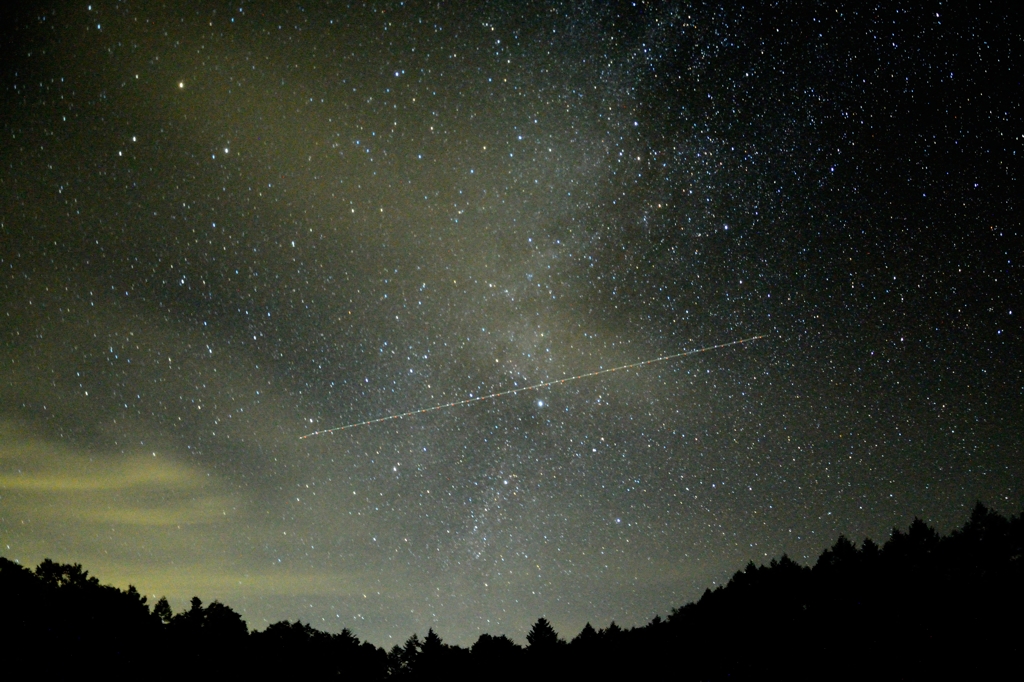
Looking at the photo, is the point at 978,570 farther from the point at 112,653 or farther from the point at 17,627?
the point at 17,627

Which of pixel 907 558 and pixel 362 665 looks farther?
pixel 362 665

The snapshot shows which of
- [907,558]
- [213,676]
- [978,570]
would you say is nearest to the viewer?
[978,570]

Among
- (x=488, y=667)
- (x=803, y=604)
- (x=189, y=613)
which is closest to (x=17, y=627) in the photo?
(x=189, y=613)

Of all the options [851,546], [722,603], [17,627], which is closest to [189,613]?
[17,627]

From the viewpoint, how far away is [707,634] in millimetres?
29203

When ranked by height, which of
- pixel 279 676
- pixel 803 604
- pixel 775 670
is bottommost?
pixel 279 676

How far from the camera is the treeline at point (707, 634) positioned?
21.4 metres

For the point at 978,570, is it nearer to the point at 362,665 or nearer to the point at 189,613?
the point at 362,665

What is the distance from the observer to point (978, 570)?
23.9 m

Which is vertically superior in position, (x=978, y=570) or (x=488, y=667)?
(x=978, y=570)

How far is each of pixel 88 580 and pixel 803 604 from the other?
33936mm

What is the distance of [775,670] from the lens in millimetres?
24500

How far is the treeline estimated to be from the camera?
70.2 feet

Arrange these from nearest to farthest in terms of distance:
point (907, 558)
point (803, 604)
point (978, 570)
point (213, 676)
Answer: point (978, 570), point (907, 558), point (803, 604), point (213, 676)
